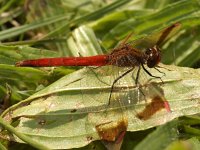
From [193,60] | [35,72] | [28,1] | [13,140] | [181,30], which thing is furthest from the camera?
[28,1]

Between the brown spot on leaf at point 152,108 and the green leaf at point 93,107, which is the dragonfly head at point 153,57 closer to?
the green leaf at point 93,107

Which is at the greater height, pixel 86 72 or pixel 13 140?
pixel 86 72

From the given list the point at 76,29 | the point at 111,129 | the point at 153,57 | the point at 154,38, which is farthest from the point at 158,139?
the point at 76,29

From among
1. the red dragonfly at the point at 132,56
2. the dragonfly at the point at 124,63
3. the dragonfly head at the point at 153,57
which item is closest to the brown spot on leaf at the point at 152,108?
the dragonfly at the point at 124,63

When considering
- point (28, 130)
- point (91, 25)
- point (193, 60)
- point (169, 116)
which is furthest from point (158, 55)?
point (28, 130)

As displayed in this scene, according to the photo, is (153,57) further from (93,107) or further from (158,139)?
(158,139)

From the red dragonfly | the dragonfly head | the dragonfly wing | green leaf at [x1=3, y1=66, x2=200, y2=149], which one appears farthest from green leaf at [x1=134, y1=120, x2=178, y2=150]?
the dragonfly wing

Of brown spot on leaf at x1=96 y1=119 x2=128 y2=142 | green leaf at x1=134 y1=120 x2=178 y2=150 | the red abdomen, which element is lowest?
brown spot on leaf at x1=96 y1=119 x2=128 y2=142

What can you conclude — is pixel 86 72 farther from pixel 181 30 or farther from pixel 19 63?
pixel 181 30

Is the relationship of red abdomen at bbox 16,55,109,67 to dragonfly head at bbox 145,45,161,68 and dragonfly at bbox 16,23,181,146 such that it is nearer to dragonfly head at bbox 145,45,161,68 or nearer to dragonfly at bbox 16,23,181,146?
dragonfly at bbox 16,23,181,146
